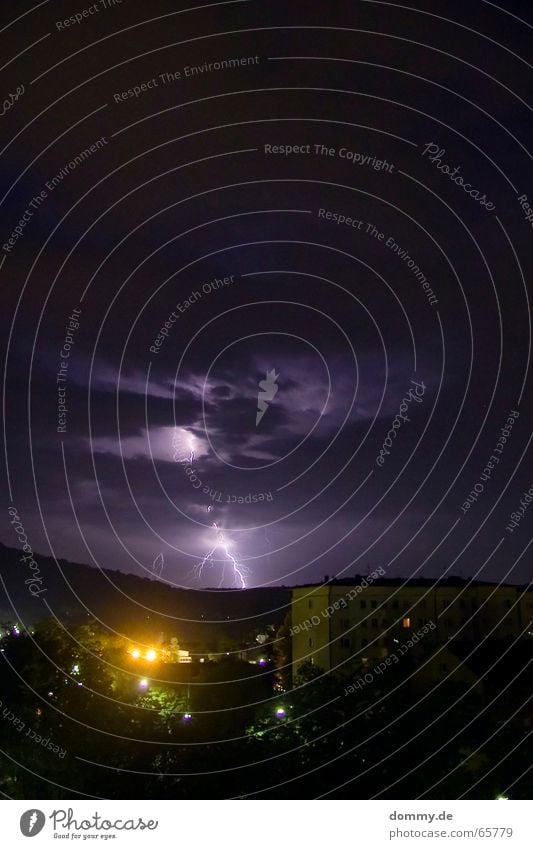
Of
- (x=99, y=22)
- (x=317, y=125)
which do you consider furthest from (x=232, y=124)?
(x=99, y=22)

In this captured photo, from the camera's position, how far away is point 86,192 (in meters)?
13.2

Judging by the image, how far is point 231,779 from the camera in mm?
13281

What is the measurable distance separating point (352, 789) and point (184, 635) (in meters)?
85.2

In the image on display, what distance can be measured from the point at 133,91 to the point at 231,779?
10.6 metres

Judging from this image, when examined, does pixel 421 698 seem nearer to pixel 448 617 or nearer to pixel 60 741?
pixel 60 741

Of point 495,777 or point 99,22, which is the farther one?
point 495,777

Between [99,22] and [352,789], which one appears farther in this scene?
[352,789]

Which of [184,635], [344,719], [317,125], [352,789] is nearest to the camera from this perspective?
[352,789]

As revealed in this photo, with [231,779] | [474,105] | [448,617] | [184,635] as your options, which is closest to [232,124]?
[474,105]

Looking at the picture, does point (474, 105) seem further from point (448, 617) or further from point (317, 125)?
point (448, 617)
